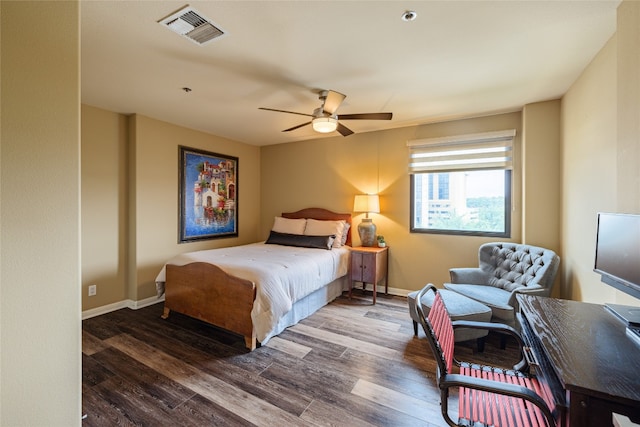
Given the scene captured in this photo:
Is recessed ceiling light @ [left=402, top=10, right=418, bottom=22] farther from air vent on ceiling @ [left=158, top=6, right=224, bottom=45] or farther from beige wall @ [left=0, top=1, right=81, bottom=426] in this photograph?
beige wall @ [left=0, top=1, right=81, bottom=426]

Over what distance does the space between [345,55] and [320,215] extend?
286 centimetres

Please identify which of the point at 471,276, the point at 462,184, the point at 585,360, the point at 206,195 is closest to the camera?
the point at 585,360

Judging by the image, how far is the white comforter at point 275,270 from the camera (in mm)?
2574

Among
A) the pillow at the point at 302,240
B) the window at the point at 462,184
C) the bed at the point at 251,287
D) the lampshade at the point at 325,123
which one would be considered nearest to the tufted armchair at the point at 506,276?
the window at the point at 462,184

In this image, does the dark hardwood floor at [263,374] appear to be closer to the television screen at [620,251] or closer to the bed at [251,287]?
A: the bed at [251,287]

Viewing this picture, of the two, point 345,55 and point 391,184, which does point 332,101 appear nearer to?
point 345,55

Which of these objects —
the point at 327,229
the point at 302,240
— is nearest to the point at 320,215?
the point at 327,229

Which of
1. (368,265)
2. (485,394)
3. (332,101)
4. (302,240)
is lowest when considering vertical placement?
(485,394)

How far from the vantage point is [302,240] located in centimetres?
420

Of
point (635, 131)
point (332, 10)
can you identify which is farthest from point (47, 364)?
point (635, 131)

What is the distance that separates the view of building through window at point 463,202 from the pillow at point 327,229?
109cm

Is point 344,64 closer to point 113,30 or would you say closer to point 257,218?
point 113,30

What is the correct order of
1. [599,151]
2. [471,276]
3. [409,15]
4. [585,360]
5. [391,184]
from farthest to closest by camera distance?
[391,184] < [471,276] < [599,151] < [409,15] < [585,360]

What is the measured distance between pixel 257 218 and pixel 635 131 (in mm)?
4967
